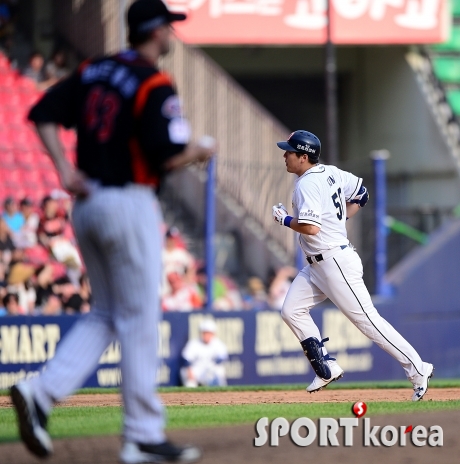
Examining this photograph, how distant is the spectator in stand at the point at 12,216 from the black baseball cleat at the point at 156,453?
8.61 m

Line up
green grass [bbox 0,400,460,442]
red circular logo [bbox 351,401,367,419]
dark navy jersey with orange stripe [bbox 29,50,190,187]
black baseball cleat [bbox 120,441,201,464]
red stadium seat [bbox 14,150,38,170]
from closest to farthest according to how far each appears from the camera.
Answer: black baseball cleat [bbox 120,441,201,464] → dark navy jersey with orange stripe [bbox 29,50,190,187] → green grass [bbox 0,400,460,442] → red circular logo [bbox 351,401,367,419] → red stadium seat [bbox 14,150,38,170]

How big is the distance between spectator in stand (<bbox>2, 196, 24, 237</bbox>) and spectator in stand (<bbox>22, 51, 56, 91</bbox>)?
472 centimetres

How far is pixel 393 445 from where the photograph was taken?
16.9ft

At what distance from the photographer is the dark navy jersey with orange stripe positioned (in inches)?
184

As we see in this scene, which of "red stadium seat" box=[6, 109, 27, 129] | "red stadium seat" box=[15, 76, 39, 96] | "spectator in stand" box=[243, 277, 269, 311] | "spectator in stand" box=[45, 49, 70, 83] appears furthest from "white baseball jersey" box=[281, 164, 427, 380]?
"spectator in stand" box=[45, 49, 70, 83]

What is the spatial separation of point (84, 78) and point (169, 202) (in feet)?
35.4

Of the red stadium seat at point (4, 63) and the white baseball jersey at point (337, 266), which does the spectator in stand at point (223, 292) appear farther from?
the white baseball jersey at point (337, 266)

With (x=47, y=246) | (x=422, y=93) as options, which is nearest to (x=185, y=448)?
(x=47, y=246)

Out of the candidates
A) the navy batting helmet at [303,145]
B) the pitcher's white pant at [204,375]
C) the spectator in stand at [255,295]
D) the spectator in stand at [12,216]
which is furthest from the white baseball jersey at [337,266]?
the spectator in stand at [255,295]

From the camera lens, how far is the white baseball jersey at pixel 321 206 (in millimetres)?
7668

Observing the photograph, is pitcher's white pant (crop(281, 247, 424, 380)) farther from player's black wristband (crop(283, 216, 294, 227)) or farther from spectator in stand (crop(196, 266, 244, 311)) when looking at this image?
spectator in stand (crop(196, 266, 244, 311))

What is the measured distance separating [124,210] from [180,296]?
365 inches

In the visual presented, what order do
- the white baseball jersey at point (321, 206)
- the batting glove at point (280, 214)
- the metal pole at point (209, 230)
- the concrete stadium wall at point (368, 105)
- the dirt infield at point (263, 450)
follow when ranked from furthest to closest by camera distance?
the concrete stadium wall at point (368, 105), the metal pole at point (209, 230), the batting glove at point (280, 214), the white baseball jersey at point (321, 206), the dirt infield at point (263, 450)

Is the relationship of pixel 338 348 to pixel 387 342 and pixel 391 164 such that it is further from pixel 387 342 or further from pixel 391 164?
pixel 391 164
